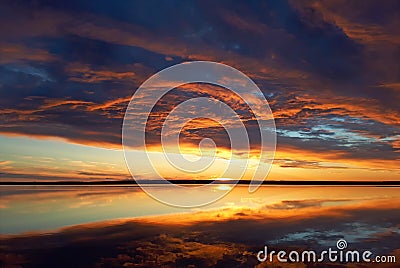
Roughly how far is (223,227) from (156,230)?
2.21 m

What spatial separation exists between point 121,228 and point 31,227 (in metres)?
3.03

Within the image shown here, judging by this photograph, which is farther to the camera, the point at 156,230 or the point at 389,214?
the point at 389,214

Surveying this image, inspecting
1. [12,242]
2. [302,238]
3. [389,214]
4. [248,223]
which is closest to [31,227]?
[12,242]

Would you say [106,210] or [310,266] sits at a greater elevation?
[106,210]

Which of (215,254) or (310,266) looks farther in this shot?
(215,254)

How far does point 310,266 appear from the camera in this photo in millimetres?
8180

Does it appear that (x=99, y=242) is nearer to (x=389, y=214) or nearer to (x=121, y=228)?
(x=121, y=228)

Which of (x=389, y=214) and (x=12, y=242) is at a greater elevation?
(x=389, y=214)

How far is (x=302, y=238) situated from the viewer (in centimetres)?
1098


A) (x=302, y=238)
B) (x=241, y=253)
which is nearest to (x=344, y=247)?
(x=302, y=238)

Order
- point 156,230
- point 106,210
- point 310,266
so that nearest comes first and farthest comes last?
point 310,266, point 156,230, point 106,210

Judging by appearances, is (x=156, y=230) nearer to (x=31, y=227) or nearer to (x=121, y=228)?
(x=121, y=228)

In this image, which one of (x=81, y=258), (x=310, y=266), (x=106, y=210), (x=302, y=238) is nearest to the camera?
(x=310, y=266)

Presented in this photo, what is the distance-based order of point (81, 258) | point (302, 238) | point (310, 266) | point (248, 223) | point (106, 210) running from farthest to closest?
point (106, 210), point (248, 223), point (302, 238), point (81, 258), point (310, 266)
